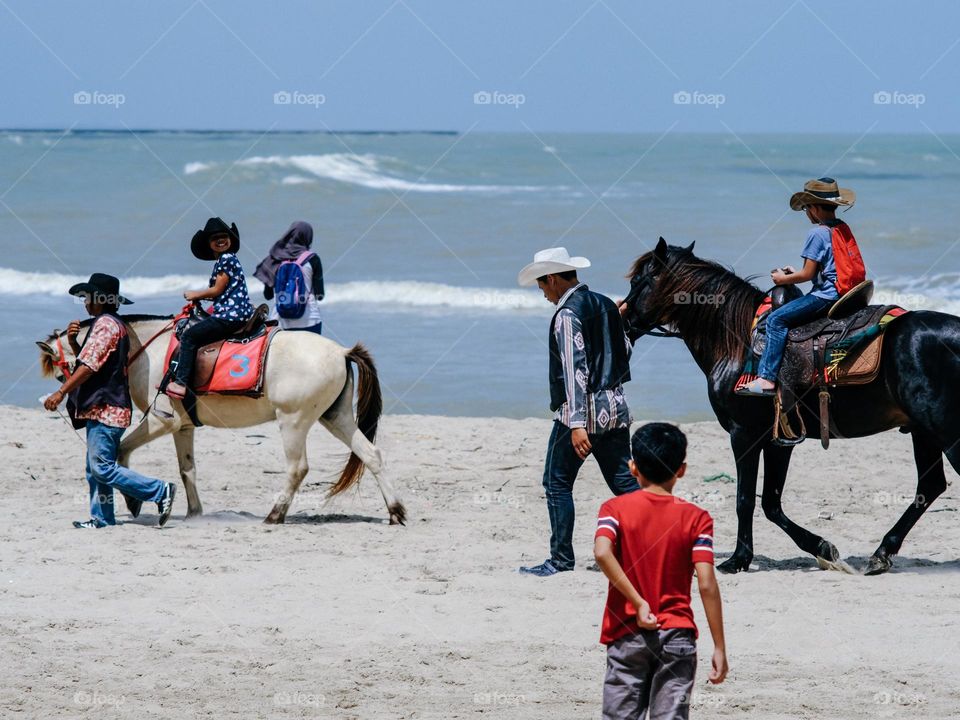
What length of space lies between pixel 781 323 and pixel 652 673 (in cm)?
390

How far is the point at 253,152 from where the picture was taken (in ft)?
197

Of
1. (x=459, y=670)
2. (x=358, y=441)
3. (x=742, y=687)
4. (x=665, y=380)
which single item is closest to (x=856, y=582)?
(x=742, y=687)

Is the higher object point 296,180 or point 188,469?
point 296,180

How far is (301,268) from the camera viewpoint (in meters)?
9.80

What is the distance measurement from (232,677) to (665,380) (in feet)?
31.6

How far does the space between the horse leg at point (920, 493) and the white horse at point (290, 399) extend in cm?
328

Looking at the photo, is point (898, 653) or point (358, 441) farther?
point (358, 441)

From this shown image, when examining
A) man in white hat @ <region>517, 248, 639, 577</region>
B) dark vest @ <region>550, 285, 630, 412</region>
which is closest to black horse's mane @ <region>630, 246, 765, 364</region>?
man in white hat @ <region>517, 248, 639, 577</region>

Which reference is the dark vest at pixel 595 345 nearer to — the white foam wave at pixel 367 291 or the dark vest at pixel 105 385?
the dark vest at pixel 105 385

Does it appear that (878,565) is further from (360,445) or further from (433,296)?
(433,296)

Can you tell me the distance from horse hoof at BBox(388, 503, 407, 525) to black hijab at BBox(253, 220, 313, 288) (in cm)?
215

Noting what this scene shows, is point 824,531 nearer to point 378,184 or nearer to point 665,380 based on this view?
point 665,380

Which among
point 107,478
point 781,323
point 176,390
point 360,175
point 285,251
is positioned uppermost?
point 360,175

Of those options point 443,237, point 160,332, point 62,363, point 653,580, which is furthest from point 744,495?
point 443,237
